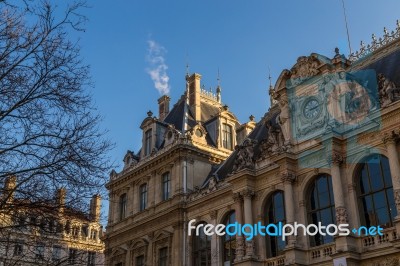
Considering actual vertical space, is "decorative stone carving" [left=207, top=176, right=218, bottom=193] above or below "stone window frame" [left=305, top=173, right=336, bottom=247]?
above

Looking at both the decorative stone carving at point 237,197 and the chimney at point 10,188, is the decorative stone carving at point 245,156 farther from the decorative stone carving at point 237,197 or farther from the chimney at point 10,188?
the chimney at point 10,188

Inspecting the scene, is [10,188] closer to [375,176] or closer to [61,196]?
[61,196]

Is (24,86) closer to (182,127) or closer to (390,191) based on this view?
(390,191)

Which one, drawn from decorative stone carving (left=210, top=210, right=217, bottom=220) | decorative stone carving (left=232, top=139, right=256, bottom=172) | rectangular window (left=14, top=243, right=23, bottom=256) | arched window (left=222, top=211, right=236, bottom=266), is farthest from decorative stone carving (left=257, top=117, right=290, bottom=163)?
rectangular window (left=14, top=243, right=23, bottom=256)

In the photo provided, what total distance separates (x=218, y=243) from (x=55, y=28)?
63.5 feet

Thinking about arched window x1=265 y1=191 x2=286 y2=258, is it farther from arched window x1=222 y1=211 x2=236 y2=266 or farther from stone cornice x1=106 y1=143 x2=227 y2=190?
stone cornice x1=106 y1=143 x2=227 y2=190

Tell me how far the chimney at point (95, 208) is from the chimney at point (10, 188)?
203 centimetres

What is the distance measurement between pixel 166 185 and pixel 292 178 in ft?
37.1

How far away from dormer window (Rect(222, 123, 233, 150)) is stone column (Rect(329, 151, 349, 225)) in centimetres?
1432

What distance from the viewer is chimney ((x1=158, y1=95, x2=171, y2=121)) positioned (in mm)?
45253

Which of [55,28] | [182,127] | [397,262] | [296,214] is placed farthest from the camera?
[182,127]

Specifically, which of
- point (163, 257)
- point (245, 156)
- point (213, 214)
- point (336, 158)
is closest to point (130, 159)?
point (163, 257)

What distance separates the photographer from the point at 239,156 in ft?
98.0

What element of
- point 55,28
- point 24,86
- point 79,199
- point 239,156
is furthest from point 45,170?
point 239,156
